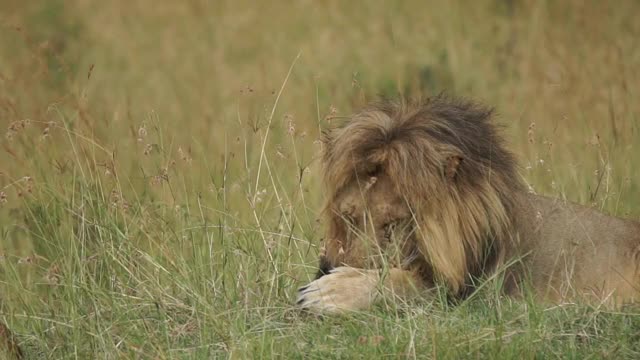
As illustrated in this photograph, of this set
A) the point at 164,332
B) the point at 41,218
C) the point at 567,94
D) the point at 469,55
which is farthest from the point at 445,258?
the point at 469,55

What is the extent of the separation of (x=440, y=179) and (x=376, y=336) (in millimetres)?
823

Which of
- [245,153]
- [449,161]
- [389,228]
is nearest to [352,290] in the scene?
[389,228]

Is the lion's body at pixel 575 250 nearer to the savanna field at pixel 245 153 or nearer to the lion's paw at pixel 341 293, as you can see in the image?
the savanna field at pixel 245 153

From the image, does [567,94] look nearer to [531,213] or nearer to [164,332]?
[531,213]

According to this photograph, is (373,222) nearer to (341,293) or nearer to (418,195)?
(418,195)

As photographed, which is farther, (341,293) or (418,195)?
(418,195)

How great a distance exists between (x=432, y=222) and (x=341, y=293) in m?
0.43

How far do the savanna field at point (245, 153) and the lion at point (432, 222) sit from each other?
0.14 metres

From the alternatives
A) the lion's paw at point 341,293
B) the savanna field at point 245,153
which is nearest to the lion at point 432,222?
the lion's paw at point 341,293

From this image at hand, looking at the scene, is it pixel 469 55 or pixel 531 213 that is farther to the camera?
pixel 469 55

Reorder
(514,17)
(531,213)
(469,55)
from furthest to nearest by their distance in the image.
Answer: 1. (514,17)
2. (469,55)
3. (531,213)

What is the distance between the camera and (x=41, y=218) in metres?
6.11

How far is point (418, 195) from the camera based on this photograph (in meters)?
5.29

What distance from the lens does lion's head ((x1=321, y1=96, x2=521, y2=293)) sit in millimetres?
5277
